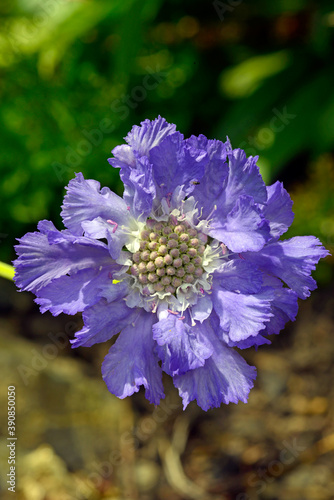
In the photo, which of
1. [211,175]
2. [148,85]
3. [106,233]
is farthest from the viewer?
[148,85]

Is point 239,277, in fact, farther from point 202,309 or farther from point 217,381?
point 217,381

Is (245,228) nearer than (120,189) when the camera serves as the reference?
Yes

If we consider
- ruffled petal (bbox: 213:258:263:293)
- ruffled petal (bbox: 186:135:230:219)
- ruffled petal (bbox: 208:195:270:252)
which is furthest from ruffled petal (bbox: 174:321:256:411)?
ruffled petal (bbox: 186:135:230:219)

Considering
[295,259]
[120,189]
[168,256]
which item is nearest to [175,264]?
[168,256]

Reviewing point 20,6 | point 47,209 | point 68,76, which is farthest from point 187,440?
point 20,6

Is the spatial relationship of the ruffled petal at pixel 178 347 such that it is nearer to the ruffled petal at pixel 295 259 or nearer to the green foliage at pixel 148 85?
the ruffled petal at pixel 295 259

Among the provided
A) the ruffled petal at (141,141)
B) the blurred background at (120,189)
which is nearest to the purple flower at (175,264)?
the ruffled petal at (141,141)

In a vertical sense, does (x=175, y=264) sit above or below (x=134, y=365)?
above
